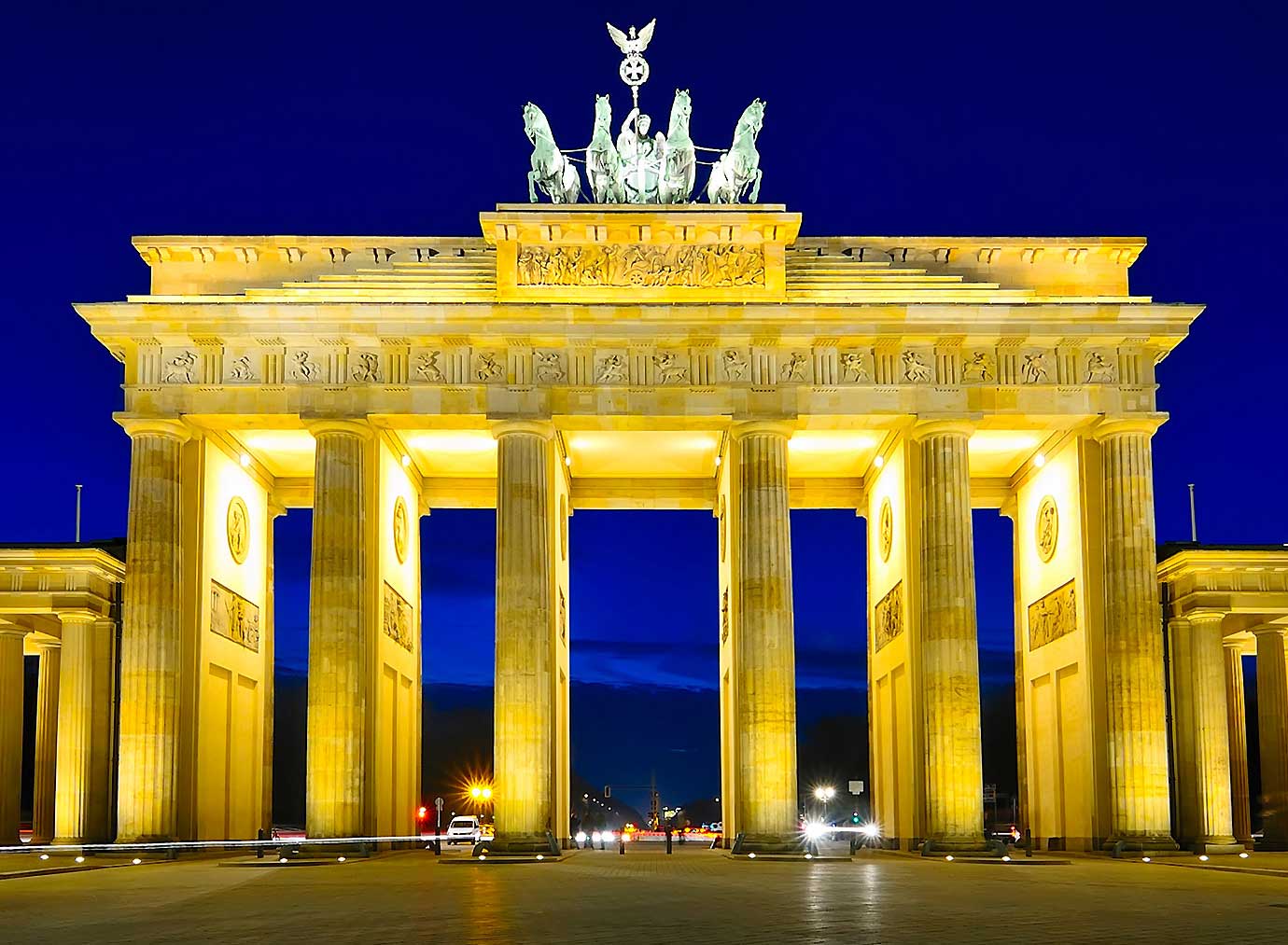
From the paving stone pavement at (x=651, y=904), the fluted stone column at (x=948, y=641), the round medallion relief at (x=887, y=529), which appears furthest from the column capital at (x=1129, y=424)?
the paving stone pavement at (x=651, y=904)

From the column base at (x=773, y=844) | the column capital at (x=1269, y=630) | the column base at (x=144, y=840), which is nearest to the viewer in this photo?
the column base at (x=773, y=844)

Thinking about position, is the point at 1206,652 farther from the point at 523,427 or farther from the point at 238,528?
the point at 238,528

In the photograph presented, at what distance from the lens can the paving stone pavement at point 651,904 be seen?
1750 cm

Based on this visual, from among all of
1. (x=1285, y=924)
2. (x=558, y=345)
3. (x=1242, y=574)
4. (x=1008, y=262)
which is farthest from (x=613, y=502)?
(x=1285, y=924)

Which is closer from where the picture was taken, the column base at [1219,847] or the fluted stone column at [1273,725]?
the column base at [1219,847]

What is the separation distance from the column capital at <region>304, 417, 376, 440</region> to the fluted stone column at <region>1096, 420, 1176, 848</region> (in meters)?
19.9

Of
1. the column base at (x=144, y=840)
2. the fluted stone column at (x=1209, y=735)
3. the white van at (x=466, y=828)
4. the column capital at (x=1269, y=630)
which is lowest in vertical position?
the white van at (x=466, y=828)

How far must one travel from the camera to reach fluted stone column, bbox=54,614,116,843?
41969mm

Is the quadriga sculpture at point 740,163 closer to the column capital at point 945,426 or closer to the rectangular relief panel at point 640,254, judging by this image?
the rectangular relief panel at point 640,254

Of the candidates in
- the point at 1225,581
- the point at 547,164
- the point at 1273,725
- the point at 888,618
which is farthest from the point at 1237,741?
the point at 547,164

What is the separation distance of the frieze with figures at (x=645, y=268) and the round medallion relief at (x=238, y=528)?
37.7 ft

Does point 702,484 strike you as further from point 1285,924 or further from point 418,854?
point 1285,924

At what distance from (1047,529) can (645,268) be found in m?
15.0

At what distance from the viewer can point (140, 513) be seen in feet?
132
